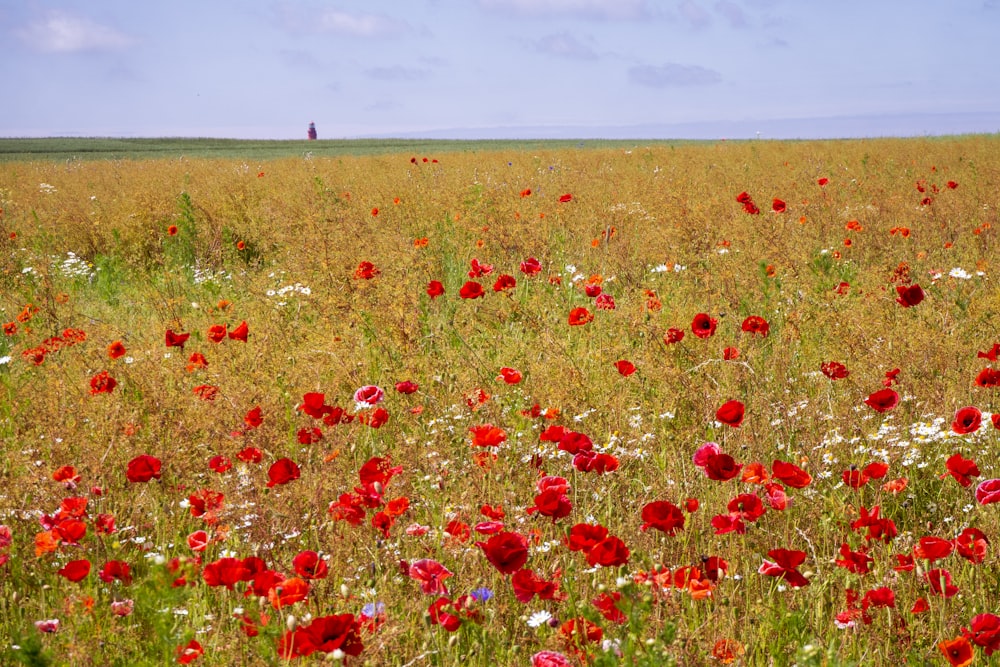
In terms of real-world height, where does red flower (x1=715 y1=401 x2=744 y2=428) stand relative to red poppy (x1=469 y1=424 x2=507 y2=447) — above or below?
above

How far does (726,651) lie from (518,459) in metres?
1.34

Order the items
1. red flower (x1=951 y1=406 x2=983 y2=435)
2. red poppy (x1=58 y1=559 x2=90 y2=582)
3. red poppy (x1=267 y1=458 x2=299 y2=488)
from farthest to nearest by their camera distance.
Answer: red flower (x1=951 y1=406 x2=983 y2=435), red poppy (x1=267 y1=458 x2=299 y2=488), red poppy (x1=58 y1=559 x2=90 y2=582)

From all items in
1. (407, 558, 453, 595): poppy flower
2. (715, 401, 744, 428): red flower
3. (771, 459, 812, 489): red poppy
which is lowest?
(407, 558, 453, 595): poppy flower

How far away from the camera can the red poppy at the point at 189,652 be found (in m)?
1.48

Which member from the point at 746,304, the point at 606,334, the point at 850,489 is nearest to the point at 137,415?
the point at 606,334

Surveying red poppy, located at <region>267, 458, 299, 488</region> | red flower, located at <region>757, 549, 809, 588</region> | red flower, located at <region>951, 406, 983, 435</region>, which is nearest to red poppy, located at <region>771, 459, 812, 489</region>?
red flower, located at <region>757, 549, 809, 588</region>

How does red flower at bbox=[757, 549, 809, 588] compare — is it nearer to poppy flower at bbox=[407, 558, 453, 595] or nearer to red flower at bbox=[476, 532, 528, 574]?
red flower at bbox=[476, 532, 528, 574]

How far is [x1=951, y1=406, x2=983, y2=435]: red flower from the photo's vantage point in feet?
6.40

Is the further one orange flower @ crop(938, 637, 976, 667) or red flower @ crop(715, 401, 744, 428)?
red flower @ crop(715, 401, 744, 428)

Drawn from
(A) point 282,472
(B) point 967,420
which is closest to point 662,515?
(A) point 282,472

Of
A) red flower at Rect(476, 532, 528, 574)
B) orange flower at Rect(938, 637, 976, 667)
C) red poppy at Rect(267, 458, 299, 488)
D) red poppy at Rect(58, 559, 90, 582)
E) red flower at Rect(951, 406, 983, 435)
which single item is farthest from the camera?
red flower at Rect(951, 406, 983, 435)

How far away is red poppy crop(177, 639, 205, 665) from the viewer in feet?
4.87

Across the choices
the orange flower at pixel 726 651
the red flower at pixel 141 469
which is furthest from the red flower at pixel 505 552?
the red flower at pixel 141 469

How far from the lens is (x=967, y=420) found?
1.99 meters
